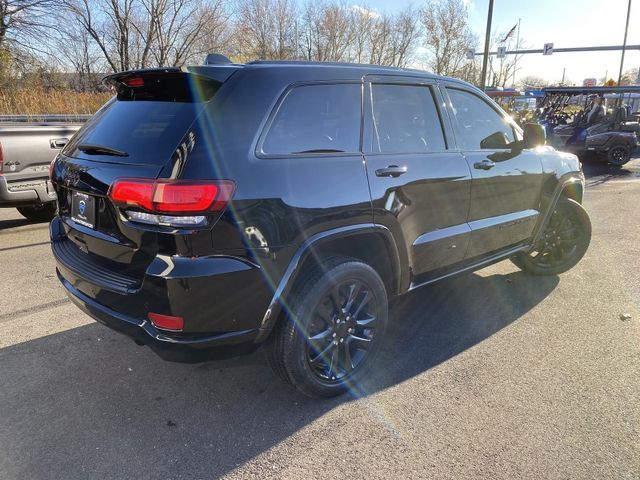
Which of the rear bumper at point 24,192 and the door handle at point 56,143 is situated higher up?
the door handle at point 56,143

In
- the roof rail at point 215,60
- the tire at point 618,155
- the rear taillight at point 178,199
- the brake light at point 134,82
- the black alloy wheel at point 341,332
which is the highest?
the roof rail at point 215,60

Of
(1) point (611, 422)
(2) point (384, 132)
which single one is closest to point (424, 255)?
(2) point (384, 132)

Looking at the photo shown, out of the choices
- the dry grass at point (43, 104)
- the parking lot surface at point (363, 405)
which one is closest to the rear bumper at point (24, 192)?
the parking lot surface at point (363, 405)

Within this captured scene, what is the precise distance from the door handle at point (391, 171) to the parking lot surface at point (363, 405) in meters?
1.28

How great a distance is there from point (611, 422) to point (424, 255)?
1390mm

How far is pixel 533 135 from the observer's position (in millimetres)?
3979

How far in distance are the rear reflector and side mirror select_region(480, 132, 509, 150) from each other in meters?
2.63

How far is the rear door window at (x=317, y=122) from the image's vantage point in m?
2.44

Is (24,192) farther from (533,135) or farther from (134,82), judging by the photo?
(533,135)

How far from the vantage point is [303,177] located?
2430mm

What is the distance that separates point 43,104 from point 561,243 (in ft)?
53.6

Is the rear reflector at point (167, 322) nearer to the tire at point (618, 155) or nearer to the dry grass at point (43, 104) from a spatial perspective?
the tire at point (618, 155)

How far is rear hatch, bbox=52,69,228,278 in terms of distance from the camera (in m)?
2.23

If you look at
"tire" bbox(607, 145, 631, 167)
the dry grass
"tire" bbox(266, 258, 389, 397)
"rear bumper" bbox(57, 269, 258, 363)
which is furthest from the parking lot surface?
the dry grass
